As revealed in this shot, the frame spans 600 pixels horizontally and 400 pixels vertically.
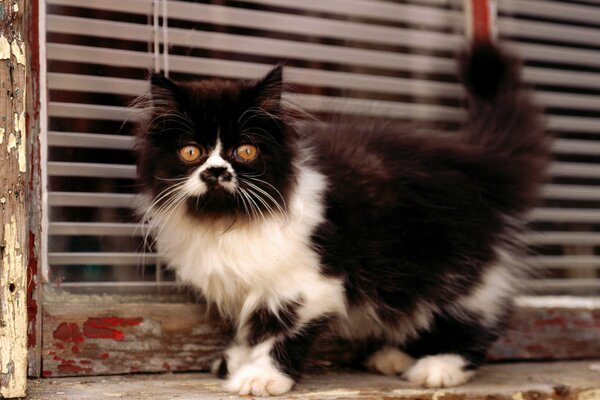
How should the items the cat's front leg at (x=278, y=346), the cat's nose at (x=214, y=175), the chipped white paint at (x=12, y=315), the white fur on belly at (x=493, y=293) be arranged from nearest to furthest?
the chipped white paint at (x=12, y=315), the cat's nose at (x=214, y=175), the cat's front leg at (x=278, y=346), the white fur on belly at (x=493, y=293)

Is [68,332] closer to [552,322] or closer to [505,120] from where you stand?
[505,120]

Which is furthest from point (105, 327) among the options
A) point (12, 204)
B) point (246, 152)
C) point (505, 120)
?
point (505, 120)

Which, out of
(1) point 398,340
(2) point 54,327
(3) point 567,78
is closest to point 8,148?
(2) point 54,327

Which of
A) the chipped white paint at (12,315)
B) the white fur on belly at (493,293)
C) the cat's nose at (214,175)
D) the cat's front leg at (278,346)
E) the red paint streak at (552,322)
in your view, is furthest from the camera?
the red paint streak at (552,322)

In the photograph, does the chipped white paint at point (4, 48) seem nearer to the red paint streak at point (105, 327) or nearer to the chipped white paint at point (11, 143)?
the chipped white paint at point (11, 143)

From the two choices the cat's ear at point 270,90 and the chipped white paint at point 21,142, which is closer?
the chipped white paint at point 21,142

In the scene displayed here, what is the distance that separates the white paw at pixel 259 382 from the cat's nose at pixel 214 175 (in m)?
0.53

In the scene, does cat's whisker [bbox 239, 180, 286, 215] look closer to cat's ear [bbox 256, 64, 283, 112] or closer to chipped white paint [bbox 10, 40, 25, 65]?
cat's ear [bbox 256, 64, 283, 112]

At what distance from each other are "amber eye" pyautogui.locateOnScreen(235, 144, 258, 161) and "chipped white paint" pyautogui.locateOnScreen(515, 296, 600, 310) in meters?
1.26

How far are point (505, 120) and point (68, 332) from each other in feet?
5.44

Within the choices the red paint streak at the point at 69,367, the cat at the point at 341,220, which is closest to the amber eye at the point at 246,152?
the cat at the point at 341,220

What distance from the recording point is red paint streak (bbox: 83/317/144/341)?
7.16 feet

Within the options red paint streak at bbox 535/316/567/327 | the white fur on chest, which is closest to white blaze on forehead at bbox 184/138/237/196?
the white fur on chest

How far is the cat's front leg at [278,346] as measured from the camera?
79.0 inches
